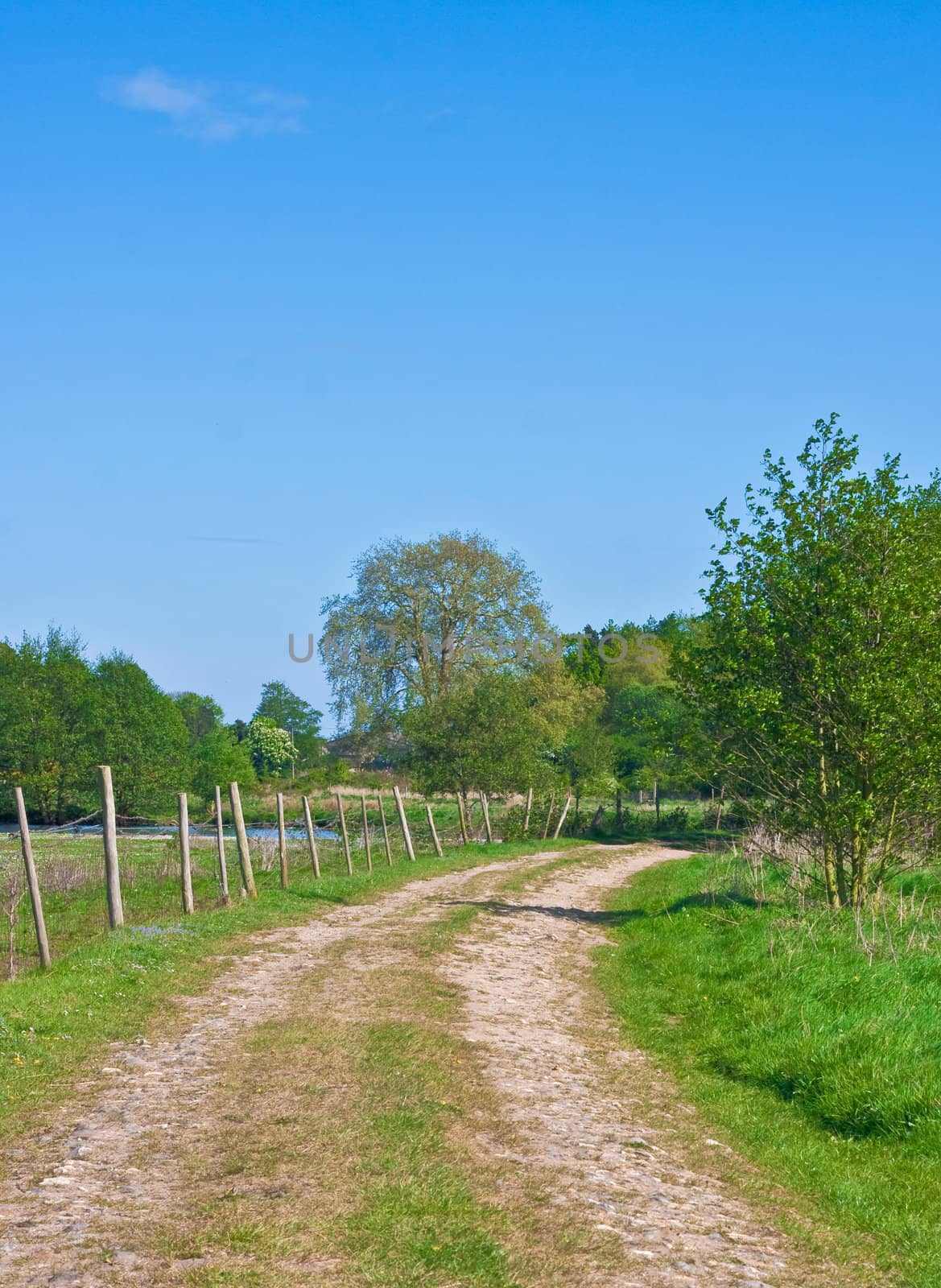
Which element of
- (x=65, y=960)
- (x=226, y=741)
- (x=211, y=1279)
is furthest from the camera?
(x=226, y=741)

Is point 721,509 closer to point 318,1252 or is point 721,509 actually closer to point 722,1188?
point 722,1188

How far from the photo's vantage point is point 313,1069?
356 inches

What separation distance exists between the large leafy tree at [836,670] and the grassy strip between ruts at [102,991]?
8.53 metres

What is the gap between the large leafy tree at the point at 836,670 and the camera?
16688 millimetres

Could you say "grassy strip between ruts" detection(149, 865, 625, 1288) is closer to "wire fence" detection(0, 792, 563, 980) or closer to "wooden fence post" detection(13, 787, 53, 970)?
"wooden fence post" detection(13, 787, 53, 970)

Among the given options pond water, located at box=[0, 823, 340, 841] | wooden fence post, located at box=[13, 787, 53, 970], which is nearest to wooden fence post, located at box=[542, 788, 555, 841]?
pond water, located at box=[0, 823, 340, 841]

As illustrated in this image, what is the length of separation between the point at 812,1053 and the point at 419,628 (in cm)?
4871

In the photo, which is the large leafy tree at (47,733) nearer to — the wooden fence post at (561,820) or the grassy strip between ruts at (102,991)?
the wooden fence post at (561,820)

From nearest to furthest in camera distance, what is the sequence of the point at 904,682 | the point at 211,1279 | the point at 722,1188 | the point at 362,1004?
the point at 211,1279, the point at 722,1188, the point at 362,1004, the point at 904,682

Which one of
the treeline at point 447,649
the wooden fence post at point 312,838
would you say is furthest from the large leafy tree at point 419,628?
the wooden fence post at point 312,838

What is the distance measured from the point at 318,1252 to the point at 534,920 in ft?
46.9

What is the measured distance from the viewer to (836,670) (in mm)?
17406

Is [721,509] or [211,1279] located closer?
[211,1279]

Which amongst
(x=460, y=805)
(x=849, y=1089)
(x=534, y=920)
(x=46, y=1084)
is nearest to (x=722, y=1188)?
(x=849, y=1089)
